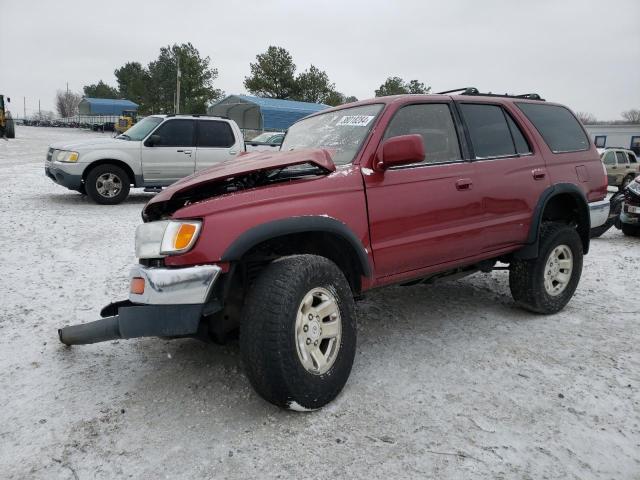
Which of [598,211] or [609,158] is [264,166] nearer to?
[598,211]

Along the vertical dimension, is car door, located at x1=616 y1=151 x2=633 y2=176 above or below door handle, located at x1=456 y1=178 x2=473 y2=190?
above

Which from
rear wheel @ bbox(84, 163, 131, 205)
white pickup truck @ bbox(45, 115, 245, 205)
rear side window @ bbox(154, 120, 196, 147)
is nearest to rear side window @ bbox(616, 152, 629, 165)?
white pickup truck @ bbox(45, 115, 245, 205)

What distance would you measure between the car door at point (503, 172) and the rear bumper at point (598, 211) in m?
0.86

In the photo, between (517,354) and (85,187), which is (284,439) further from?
(85,187)

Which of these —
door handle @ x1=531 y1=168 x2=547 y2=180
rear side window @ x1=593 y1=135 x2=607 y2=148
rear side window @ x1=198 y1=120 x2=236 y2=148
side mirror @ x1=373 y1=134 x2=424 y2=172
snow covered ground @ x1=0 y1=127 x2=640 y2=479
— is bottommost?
snow covered ground @ x1=0 y1=127 x2=640 y2=479

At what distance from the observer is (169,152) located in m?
9.37

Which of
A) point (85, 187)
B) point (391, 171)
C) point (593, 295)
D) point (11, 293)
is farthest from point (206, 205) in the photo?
point (85, 187)

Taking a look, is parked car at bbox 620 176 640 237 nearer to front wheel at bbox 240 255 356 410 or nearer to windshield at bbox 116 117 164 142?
front wheel at bbox 240 255 356 410

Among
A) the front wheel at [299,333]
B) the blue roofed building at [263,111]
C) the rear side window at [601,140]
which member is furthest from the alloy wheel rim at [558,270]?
the rear side window at [601,140]

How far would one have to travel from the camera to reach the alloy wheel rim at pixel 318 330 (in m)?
2.56

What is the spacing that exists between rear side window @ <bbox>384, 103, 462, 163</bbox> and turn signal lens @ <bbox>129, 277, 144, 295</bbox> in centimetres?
182

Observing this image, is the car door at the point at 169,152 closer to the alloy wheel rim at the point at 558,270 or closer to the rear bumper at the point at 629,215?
the alloy wheel rim at the point at 558,270

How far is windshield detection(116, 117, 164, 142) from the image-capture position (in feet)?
30.7

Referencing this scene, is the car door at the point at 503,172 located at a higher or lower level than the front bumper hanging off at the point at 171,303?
higher
